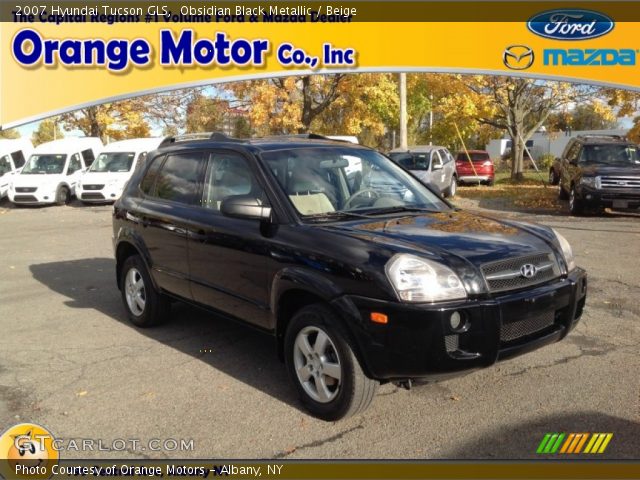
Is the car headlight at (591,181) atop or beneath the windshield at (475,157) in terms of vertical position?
beneath

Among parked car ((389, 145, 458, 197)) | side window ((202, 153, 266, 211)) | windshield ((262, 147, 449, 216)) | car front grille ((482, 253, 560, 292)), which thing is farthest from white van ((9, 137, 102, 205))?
car front grille ((482, 253, 560, 292))

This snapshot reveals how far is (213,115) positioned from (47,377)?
2353cm

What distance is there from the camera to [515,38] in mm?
12328

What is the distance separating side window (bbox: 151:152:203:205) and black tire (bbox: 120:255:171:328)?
764mm

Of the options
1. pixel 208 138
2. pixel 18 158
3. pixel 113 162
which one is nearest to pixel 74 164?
pixel 113 162

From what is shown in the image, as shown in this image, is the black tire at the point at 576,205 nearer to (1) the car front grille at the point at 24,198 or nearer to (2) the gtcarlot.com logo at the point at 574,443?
(2) the gtcarlot.com logo at the point at 574,443

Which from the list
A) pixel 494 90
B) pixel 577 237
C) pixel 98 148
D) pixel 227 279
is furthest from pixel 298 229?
pixel 494 90

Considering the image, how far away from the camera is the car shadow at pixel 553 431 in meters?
3.35

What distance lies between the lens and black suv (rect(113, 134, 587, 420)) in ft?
11.0

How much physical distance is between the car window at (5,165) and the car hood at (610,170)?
66.5ft

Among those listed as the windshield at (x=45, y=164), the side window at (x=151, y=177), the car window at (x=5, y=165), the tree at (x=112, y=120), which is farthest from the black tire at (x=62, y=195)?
the side window at (x=151, y=177)

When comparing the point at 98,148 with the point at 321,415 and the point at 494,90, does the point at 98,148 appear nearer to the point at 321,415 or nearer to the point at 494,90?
the point at 494,90

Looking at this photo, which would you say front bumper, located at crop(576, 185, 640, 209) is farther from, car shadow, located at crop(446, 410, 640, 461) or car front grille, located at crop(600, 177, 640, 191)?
car shadow, located at crop(446, 410, 640, 461)

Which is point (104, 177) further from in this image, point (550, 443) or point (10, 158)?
point (550, 443)
